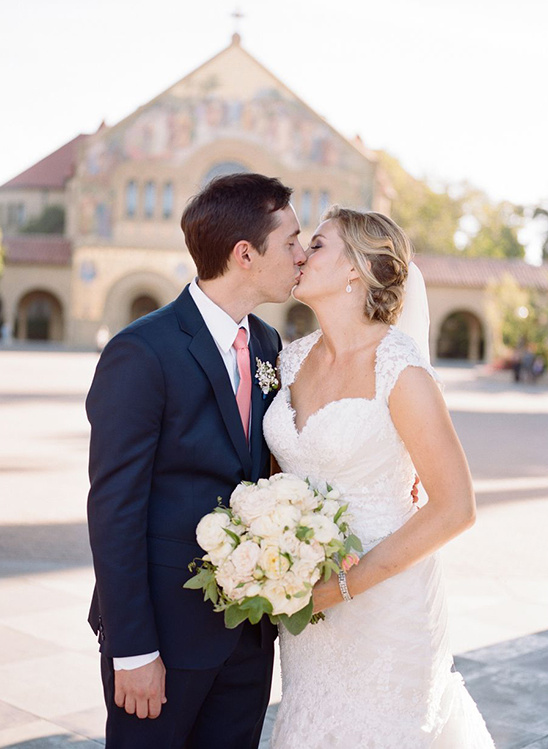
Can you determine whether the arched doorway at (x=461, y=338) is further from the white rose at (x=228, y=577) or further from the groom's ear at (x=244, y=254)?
the white rose at (x=228, y=577)

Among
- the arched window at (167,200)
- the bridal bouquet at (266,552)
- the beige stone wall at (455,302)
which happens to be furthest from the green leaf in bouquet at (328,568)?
the beige stone wall at (455,302)

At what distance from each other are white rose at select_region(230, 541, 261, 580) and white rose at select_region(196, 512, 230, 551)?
51mm

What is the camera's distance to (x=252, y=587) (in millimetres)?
2498

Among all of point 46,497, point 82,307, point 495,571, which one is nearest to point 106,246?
point 82,307

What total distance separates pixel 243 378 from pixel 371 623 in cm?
80

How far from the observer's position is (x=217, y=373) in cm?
272

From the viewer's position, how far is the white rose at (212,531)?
2508mm

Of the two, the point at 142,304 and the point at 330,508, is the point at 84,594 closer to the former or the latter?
the point at 330,508

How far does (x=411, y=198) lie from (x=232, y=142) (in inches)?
729

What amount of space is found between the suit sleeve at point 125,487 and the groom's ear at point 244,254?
387 millimetres

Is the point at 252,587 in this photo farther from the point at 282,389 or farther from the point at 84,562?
the point at 84,562

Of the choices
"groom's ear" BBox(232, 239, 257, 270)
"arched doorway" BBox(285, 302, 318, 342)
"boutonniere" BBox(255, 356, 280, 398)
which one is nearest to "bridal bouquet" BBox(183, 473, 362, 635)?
"boutonniere" BBox(255, 356, 280, 398)

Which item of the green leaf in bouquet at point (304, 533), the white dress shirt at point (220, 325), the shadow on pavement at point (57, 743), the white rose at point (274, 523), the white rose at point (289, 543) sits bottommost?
the shadow on pavement at point (57, 743)

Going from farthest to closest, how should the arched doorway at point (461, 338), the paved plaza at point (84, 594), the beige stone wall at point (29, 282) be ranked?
the arched doorway at point (461, 338) → the beige stone wall at point (29, 282) → the paved plaza at point (84, 594)
